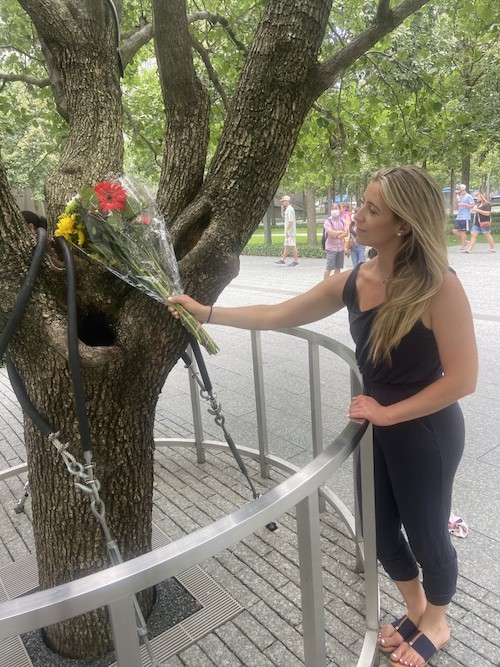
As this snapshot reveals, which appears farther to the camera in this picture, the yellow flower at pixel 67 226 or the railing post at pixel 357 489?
the railing post at pixel 357 489

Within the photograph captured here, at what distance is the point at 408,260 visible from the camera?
181 centimetres

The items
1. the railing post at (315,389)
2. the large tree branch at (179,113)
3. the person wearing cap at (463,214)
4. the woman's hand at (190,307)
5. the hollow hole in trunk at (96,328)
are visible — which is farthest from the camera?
the person wearing cap at (463,214)

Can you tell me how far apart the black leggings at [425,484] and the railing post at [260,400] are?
54.3 inches

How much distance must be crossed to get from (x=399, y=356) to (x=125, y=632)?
1.21 metres

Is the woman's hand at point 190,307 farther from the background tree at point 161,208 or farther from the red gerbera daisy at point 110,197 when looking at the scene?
the red gerbera daisy at point 110,197

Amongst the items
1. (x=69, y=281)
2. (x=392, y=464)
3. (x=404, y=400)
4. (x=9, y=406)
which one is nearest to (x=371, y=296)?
(x=404, y=400)

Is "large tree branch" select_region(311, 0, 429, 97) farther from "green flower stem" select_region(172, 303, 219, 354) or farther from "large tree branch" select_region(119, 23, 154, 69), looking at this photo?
"large tree branch" select_region(119, 23, 154, 69)

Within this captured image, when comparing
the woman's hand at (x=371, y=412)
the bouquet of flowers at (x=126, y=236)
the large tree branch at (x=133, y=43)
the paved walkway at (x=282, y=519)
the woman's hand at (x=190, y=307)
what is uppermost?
the large tree branch at (x=133, y=43)

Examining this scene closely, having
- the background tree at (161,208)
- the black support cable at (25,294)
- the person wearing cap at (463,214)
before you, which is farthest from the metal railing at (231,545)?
the person wearing cap at (463,214)

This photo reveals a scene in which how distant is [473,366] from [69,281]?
1390 millimetres

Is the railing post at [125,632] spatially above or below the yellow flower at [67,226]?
below

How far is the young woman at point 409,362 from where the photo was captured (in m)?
1.71

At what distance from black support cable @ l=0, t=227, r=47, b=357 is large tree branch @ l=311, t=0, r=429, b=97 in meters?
1.30

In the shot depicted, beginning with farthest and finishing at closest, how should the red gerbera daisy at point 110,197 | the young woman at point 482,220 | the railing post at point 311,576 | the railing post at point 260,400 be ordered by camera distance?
the young woman at point 482,220 < the railing post at point 260,400 < the red gerbera daisy at point 110,197 < the railing post at point 311,576
